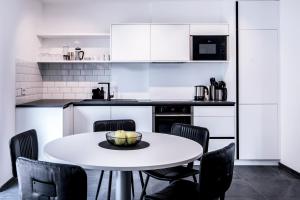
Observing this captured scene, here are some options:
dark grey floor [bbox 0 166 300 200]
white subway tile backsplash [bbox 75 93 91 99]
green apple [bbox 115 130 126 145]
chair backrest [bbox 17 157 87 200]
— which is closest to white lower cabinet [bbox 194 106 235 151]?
dark grey floor [bbox 0 166 300 200]

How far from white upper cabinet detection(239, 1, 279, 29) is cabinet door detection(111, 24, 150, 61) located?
4.60ft

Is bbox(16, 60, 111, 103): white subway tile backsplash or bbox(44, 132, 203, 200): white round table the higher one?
bbox(16, 60, 111, 103): white subway tile backsplash

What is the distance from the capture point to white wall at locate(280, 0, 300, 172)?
12.4 feet

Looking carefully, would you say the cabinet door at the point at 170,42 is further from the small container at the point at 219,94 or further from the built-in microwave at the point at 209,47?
the small container at the point at 219,94

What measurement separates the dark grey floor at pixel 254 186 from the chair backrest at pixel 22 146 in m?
1.01

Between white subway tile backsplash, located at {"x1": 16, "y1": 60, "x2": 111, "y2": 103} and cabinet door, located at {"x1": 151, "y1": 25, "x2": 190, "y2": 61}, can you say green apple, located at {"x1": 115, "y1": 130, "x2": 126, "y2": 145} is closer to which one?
cabinet door, located at {"x1": 151, "y1": 25, "x2": 190, "y2": 61}

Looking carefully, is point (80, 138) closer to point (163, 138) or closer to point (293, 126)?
point (163, 138)

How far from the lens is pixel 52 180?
4.54 feet

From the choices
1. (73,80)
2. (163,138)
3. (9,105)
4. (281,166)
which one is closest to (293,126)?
(281,166)

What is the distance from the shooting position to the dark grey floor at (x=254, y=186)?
3.14 m

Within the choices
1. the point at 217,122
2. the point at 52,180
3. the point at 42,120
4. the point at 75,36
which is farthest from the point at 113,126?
the point at 75,36

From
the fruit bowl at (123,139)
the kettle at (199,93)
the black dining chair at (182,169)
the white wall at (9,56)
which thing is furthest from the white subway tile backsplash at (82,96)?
the fruit bowl at (123,139)

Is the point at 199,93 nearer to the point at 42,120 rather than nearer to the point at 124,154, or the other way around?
the point at 42,120

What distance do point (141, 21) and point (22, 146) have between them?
306cm
